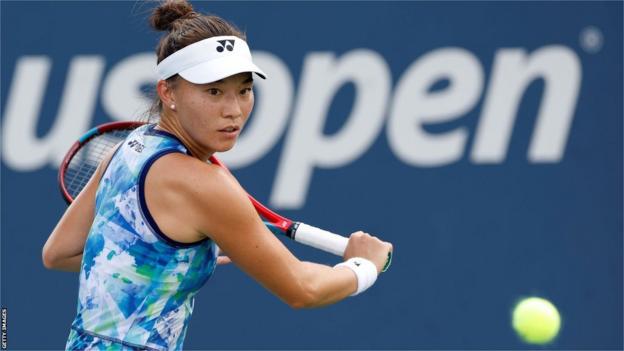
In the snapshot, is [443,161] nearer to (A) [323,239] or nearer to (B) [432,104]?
(B) [432,104]

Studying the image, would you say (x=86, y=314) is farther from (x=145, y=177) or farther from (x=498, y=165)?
(x=498, y=165)

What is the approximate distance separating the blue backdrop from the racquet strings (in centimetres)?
224

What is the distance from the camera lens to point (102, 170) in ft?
11.4

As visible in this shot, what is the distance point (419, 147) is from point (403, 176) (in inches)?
7.4

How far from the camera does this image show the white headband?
3.21m

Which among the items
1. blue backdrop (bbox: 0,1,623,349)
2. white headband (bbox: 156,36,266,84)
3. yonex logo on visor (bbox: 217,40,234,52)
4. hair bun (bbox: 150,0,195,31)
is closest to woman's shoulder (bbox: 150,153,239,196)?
white headband (bbox: 156,36,266,84)

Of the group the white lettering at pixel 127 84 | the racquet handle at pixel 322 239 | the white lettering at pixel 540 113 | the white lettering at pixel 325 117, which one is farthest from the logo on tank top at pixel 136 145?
the white lettering at pixel 540 113

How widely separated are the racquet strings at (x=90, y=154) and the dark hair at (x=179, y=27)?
0.93 meters

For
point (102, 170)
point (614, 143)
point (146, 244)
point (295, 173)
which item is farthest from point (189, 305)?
point (614, 143)

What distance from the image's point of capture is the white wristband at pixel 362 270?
136 inches

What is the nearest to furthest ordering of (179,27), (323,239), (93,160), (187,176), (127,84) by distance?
(187,176) < (179,27) < (323,239) < (93,160) < (127,84)

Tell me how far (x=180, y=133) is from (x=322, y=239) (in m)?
0.81

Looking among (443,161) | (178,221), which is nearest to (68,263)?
(178,221)

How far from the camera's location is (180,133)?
3.26 metres
